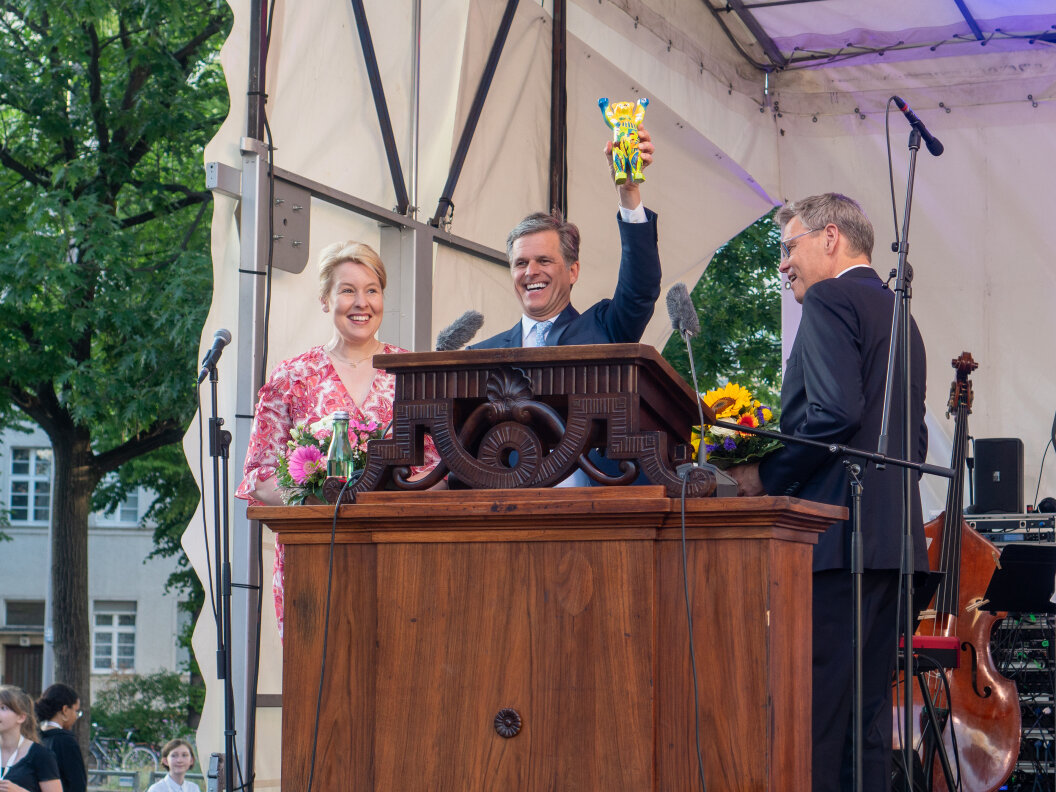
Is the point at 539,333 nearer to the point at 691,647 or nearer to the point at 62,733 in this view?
the point at 691,647

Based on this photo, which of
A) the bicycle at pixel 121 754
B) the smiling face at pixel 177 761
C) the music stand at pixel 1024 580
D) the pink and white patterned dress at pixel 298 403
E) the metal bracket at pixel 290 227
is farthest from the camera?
the bicycle at pixel 121 754

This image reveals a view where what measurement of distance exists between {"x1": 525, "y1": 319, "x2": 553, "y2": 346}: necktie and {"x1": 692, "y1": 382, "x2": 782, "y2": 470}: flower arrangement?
734mm

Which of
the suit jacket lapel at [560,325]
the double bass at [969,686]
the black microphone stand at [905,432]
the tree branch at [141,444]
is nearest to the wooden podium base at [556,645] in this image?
the black microphone stand at [905,432]

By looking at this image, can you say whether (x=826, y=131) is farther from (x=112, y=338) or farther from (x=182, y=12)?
(x=112, y=338)

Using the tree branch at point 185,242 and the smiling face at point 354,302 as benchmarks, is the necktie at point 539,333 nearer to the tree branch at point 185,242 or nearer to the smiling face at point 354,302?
the smiling face at point 354,302

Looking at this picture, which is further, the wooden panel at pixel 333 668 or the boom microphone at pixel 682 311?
the boom microphone at pixel 682 311

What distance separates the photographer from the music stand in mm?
5074

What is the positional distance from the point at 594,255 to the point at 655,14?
1.44m

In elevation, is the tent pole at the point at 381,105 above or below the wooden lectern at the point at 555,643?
above

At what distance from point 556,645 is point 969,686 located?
12.3ft

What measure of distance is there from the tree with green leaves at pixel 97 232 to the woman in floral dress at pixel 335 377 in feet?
27.4

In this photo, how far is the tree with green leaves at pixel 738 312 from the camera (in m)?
15.3

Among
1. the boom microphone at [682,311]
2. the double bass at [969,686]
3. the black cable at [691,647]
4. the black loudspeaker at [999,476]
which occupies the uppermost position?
the boom microphone at [682,311]

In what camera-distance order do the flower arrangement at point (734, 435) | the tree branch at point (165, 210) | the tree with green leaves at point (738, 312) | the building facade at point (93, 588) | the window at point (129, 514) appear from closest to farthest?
the flower arrangement at point (734, 435), the tree branch at point (165, 210), the tree with green leaves at point (738, 312), the building facade at point (93, 588), the window at point (129, 514)
